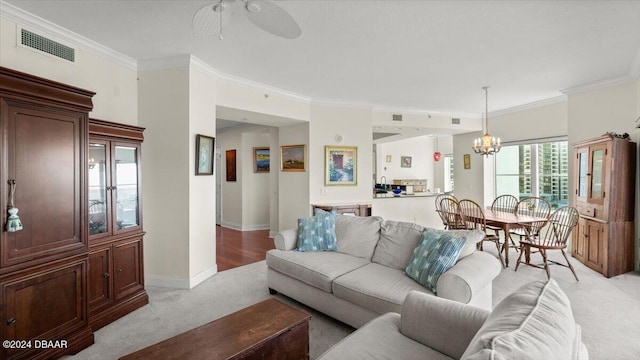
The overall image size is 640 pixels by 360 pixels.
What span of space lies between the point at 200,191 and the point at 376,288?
245 centimetres

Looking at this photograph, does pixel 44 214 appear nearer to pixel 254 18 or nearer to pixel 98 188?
pixel 98 188

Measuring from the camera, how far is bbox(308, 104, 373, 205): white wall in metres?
5.38

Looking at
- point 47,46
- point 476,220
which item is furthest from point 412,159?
point 47,46

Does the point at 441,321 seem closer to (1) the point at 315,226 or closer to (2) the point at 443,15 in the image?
(1) the point at 315,226

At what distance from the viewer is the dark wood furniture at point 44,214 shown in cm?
192

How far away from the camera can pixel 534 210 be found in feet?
18.1

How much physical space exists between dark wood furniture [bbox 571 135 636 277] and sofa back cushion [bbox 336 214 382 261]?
3.06m

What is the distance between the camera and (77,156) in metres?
2.33

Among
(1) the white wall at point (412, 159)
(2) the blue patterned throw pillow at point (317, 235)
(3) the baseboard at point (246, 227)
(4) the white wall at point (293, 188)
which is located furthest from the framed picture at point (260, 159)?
(1) the white wall at point (412, 159)

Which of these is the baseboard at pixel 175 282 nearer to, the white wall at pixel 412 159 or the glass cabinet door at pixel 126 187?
the glass cabinet door at pixel 126 187

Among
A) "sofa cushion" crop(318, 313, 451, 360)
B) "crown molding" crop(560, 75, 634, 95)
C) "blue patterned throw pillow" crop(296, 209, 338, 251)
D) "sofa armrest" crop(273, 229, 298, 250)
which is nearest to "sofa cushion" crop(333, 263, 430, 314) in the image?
"sofa cushion" crop(318, 313, 451, 360)

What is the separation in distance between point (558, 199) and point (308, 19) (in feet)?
19.7

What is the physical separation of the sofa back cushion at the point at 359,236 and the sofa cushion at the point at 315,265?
3.9 inches

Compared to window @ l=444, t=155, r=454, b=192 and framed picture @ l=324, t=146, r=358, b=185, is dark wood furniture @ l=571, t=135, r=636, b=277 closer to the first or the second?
framed picture @ l=324, t=146, r=358, b=185
